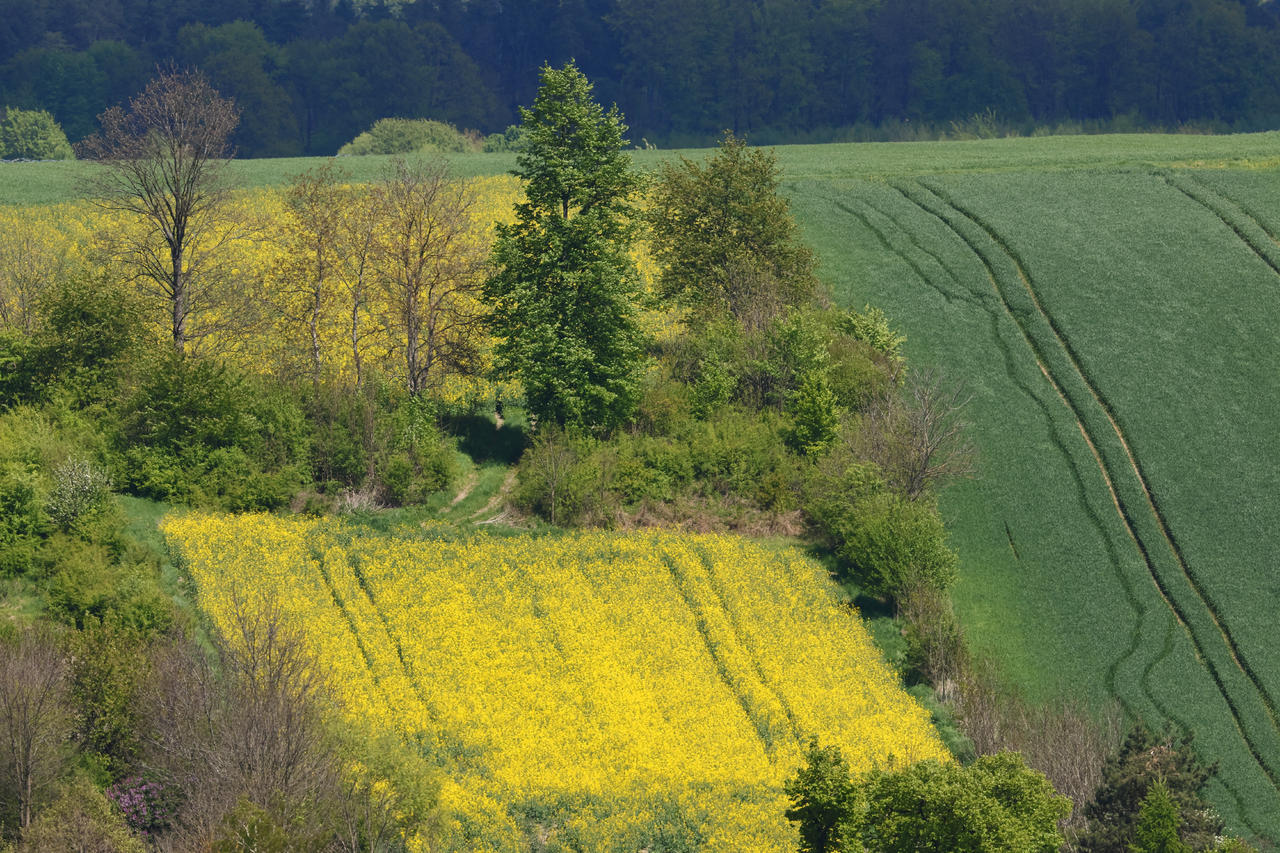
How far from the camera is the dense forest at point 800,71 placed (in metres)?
175

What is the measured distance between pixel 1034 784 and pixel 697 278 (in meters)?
39.6

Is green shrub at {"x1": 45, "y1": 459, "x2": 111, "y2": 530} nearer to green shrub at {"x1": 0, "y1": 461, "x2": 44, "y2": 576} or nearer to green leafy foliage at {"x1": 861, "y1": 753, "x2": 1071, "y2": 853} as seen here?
green shrub at {"x1": 0, "y1": 461, "x2": 44, "y2": 576}

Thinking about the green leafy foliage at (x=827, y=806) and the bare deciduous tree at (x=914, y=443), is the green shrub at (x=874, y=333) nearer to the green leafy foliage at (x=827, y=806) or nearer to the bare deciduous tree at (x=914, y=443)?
the bare deciduous tree at (x=914, y=443)

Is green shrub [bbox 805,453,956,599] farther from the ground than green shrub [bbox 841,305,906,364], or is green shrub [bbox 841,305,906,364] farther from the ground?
green shrub [bbox 841,305,906,364]

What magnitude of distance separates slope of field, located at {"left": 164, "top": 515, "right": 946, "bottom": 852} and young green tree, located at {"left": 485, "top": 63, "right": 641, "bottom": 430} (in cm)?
776

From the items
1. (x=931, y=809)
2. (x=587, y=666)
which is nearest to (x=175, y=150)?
(x=587, y=666)

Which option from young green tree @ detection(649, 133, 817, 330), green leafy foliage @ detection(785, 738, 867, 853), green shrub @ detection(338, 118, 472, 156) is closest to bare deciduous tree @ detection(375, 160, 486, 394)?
young green tree @ detection(649, 133, 817, 330)

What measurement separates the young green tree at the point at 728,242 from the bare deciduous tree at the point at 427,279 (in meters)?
10.5

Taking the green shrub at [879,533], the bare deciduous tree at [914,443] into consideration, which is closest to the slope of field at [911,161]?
the bare deciduous tree at [914,443]

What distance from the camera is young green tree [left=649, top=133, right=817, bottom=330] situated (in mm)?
70750

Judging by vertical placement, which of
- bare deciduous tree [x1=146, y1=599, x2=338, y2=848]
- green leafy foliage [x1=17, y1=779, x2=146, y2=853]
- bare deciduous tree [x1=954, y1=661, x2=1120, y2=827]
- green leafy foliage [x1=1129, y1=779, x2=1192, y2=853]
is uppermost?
bare deciduous tree [x1=146, y1=599, x2=338, y2=848]

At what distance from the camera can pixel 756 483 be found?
202 ft

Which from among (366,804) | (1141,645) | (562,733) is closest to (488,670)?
(562,733)

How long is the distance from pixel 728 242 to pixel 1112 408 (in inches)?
827
